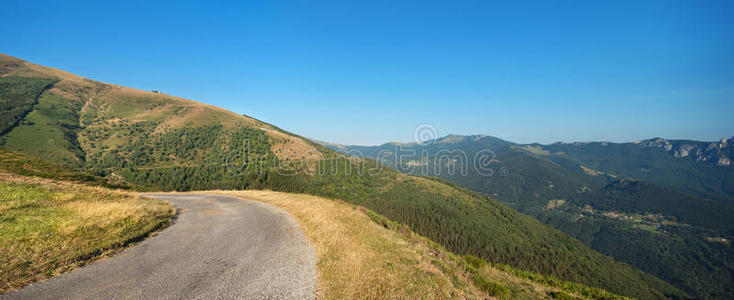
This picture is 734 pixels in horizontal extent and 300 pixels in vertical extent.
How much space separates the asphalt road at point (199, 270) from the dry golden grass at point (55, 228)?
649 millimetres

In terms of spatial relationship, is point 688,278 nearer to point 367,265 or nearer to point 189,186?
point 367,265

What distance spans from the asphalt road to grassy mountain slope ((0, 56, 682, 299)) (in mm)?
86223

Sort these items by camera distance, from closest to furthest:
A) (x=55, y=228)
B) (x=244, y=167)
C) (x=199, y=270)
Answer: (x=199, y=270), (x=55, y=228), (x=244, y=167)

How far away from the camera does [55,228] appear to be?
9.54 m

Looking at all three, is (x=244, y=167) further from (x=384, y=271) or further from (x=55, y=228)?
(x=384, y=271)

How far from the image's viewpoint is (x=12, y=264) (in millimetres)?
6793

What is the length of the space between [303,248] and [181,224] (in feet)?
26.4

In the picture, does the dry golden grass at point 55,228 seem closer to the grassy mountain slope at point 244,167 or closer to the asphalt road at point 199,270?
the asphalt road at point 199,270

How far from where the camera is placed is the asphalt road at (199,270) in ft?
21.0

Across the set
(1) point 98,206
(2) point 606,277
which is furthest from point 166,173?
(2) point 606,277

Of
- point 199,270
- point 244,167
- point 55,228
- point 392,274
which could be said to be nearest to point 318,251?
point 392,274

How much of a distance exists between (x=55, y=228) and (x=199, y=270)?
6.96 metres

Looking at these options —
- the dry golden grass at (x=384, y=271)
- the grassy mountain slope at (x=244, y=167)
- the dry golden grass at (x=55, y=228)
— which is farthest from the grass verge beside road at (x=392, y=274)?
the grassy mountain slope at (x=244, y=167)

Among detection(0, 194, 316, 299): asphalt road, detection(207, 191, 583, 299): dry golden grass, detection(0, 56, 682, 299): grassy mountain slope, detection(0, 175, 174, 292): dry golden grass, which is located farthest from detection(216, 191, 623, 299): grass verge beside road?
detection(0, 56, 682, 299): grassy mountain slope
